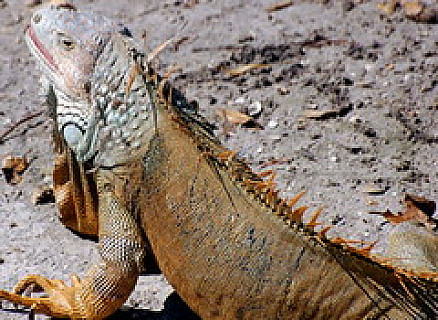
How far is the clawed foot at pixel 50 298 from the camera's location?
156 inches

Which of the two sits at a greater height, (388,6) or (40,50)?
(40,50)

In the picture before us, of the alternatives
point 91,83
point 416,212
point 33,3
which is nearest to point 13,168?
point 91,83

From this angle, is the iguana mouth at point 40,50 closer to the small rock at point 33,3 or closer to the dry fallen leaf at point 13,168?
the dry fallen leaf at point 13,168

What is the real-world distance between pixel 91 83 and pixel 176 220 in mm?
807

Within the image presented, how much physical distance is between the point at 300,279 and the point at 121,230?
0.92 metres

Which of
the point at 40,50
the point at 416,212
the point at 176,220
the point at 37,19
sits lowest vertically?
the point at 416,212

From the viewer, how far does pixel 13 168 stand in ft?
17.1

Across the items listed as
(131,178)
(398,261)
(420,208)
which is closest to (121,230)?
(131,178)

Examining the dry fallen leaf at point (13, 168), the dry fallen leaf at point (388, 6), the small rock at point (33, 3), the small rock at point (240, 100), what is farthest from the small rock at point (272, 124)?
the small rock at point (33, 3)

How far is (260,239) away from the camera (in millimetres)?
3463

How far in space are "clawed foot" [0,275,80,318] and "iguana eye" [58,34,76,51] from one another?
1.15 metres

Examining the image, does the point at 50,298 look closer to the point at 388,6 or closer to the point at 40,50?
the point at 40,50

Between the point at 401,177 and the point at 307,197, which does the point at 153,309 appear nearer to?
the point at 307,197

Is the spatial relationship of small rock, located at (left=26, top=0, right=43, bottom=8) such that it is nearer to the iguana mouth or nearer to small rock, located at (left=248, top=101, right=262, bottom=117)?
small rock, located at (left=248, top=101, right=262, bottom=117)
